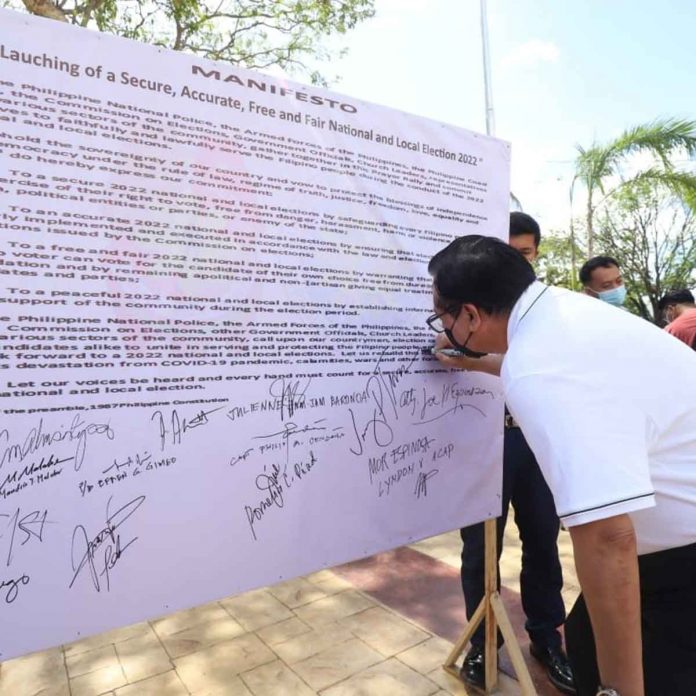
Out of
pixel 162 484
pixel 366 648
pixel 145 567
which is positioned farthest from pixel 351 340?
pixel 366 648

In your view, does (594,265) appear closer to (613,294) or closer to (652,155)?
(613,294)

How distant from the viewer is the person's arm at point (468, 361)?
1812mm

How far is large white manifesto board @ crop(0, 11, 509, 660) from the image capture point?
1.18 meters

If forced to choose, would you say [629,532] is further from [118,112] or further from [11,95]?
[11,95]

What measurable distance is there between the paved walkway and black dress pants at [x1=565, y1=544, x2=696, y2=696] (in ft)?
3.36
